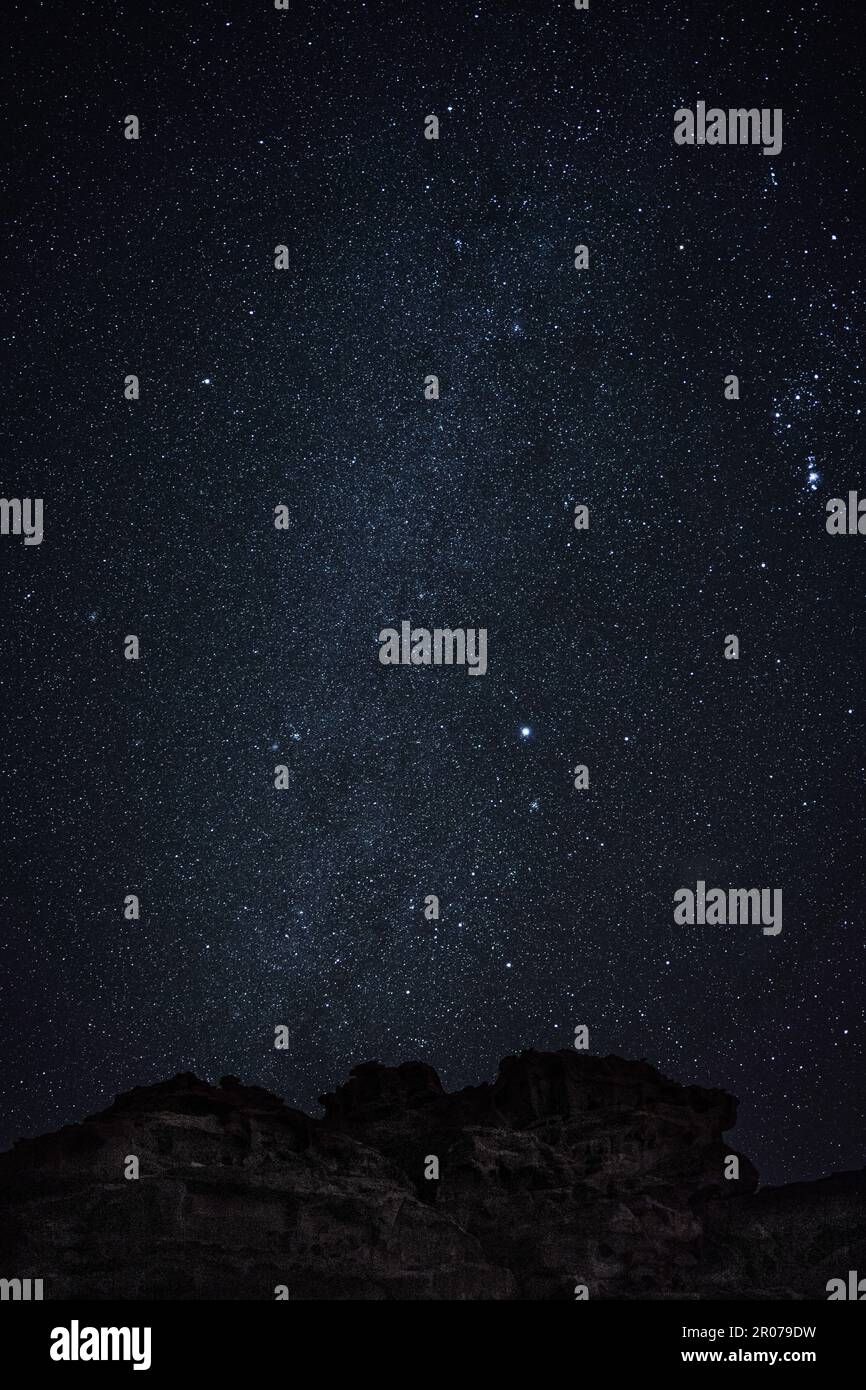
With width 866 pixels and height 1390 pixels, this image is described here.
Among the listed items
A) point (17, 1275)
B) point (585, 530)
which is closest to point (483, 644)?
point (585, 530)

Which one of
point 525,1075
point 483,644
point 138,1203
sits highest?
point 483,644

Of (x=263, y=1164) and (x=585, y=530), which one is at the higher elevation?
(x=585, y=530)

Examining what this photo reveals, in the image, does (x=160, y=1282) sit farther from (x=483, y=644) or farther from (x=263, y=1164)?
(x=483, y=644)
